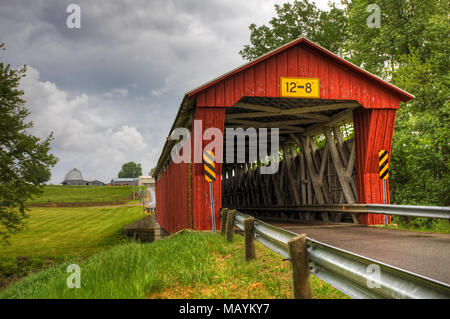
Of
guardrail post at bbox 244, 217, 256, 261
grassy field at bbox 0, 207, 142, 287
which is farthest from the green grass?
grassy field at bbox 0, 207, 142, 287

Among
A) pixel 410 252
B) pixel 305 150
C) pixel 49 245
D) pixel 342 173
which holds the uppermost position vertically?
pixel 305 150

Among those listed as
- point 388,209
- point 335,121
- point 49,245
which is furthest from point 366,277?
point 49,245

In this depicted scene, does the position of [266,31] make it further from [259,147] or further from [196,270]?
[196,270]

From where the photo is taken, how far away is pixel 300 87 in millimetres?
8766

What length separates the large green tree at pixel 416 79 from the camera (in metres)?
12.8

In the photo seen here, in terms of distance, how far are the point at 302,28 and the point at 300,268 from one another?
89.5 feet

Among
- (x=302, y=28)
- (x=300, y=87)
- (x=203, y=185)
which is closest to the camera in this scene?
(x=203, y=185)

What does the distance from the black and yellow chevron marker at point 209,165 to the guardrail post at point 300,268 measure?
5.53 metres

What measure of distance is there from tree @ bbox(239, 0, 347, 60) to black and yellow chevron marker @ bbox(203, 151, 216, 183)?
20.4 meters

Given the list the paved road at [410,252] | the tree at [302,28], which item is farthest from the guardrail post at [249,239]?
the tree at [302,28]

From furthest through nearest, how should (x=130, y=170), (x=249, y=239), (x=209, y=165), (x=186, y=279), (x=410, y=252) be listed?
(x=130, y=170), (x=209, y=165), (x=249, y=239), (x=410, y=252), (x=186, y=279)

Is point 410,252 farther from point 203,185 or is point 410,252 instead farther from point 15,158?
point 15,158

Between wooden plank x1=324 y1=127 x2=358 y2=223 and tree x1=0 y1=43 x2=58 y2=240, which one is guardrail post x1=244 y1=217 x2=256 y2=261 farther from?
tree x1=0 y1=43 x2=58 y2=240

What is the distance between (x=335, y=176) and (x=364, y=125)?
1.96 m
